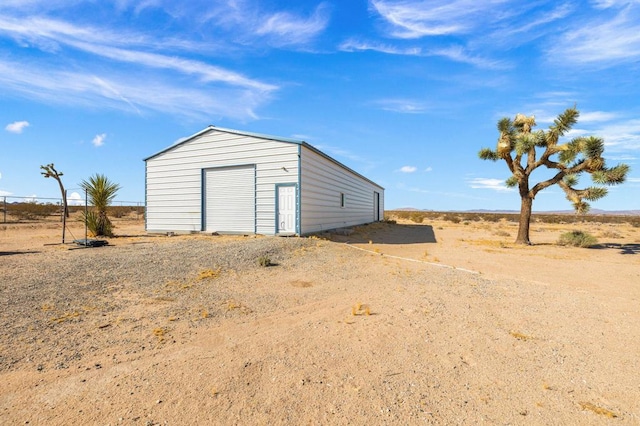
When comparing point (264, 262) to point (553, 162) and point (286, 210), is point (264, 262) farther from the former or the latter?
point (553, 162)

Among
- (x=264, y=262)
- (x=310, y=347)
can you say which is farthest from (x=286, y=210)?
(x=310, y=347)

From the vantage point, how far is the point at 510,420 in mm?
2578

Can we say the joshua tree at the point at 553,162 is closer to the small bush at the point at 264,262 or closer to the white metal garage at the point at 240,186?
the white metal garage at the point at 240,186

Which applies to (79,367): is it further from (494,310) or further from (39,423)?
(494,310)

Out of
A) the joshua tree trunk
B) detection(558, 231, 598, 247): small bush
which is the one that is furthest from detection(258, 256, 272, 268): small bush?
detection(558, 231, 598, 247): small bush

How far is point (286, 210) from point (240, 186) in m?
2.69

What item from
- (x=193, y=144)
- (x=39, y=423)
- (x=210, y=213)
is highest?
(x=193, y=144)

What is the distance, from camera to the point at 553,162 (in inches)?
594

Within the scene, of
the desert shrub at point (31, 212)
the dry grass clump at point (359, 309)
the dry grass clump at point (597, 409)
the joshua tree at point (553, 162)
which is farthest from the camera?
the desert shrub at point (31, 212)

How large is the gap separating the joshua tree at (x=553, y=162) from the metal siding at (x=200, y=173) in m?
10.6

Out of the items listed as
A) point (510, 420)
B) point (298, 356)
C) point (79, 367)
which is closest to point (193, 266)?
point (79, 367)

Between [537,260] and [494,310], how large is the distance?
6.90 m

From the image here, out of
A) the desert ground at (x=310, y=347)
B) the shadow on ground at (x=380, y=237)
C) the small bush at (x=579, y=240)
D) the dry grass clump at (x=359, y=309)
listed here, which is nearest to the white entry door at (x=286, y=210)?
the shadow on ground at (x=380, y=237)

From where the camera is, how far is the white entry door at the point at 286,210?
14.0 metres
